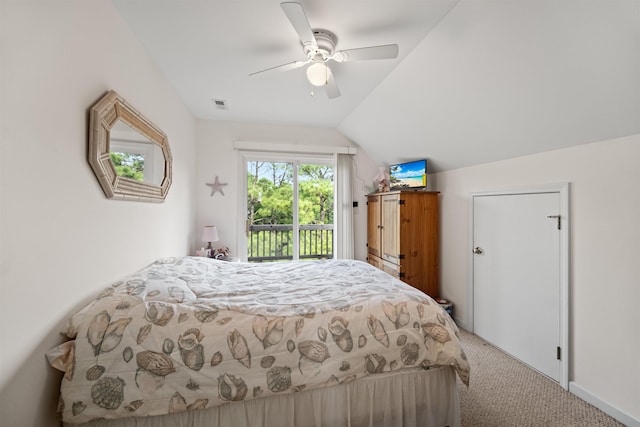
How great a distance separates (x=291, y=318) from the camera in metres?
1.42

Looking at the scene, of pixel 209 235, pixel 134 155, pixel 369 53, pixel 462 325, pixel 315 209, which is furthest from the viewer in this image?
pixel 315 209

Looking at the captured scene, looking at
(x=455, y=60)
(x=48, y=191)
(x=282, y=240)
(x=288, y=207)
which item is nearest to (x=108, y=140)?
(x=48, y=191)

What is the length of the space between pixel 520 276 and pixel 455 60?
1944 millimetres

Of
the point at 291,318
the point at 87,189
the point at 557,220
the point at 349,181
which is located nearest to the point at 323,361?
the point at 291,318

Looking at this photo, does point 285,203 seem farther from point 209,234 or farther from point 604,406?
point 604,406

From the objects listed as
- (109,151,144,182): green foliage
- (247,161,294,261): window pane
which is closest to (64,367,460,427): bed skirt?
(109,151,144,182): green foliage

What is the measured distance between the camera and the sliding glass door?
4070mm

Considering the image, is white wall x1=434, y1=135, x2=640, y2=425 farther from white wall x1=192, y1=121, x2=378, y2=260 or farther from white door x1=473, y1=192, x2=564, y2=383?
white wall x1=192, y1=121, x2=378, y2=260

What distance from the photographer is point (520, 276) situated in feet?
7.88

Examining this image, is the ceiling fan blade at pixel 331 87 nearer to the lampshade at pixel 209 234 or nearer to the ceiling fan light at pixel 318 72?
the ceiling fan light at pixel 318 72

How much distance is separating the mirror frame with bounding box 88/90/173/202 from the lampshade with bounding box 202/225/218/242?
139 cm

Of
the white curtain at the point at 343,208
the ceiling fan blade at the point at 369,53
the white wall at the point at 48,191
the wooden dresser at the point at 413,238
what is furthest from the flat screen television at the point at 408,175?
the white wall at the point at 48,191

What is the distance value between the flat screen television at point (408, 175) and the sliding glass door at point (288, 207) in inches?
39.6

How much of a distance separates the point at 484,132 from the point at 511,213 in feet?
2.61
